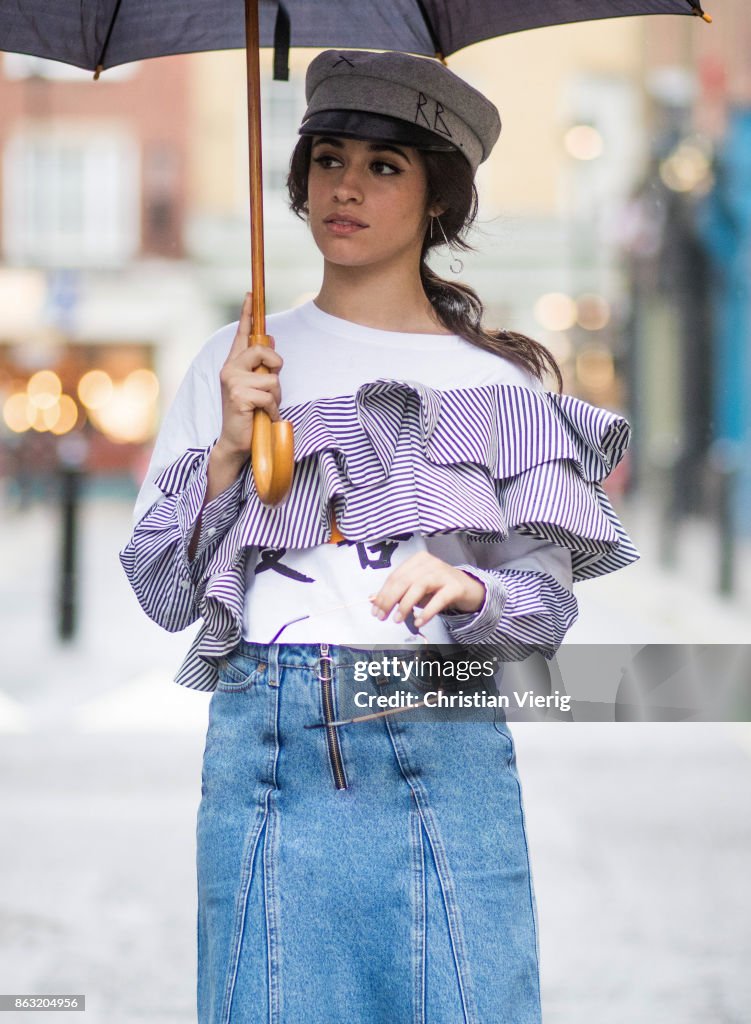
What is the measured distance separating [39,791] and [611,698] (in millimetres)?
3665

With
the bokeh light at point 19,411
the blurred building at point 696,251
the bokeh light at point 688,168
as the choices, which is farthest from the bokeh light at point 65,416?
the bokeh light at point 688,168

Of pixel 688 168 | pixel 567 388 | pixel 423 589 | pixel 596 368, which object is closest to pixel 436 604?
pixel 423 589

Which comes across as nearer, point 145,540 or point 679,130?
point 145,540

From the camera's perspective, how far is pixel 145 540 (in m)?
1.96

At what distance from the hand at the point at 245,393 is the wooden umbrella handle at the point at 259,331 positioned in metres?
0.01

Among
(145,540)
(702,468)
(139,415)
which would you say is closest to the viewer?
(145,540)

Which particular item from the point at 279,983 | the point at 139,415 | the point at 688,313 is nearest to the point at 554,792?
the point at 279,983

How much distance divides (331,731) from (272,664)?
0.12 meters

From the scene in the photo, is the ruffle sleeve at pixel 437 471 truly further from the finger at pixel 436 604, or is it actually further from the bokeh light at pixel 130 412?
the bokeh light at pixel 130 412

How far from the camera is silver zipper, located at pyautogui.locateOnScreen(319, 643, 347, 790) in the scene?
182 cm

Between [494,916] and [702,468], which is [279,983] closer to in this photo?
[494,916]

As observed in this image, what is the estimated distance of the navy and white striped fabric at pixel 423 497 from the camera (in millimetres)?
1824

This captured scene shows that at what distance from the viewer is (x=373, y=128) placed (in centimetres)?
193

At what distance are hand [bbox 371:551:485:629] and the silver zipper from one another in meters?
0.16
